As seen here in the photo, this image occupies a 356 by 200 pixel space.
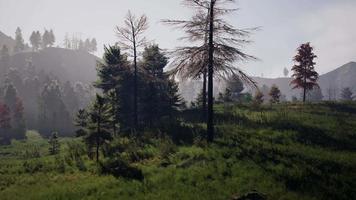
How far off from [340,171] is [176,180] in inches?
281

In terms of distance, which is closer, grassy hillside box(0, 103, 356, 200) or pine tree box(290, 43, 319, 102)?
grassy hillside box(0, 103, 356, 200)

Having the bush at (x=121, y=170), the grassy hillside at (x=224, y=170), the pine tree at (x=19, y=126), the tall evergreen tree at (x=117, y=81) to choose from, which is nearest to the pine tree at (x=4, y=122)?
the pine tree at (x=19, y=126)

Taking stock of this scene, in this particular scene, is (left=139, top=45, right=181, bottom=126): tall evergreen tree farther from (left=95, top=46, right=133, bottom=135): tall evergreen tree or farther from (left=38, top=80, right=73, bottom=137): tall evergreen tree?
(left=38, top=80, right=73, bottom=137): tall evergreen tree

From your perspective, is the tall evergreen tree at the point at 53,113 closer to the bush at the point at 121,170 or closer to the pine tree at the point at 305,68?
the pine tree at the point at 305,68

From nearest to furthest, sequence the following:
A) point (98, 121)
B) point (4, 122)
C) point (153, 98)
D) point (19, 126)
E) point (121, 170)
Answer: point (121, 170) → point (98, 121) → point (153, 98) → point (4, 122) → point (19, 126)

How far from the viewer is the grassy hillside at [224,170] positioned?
13.9 meters

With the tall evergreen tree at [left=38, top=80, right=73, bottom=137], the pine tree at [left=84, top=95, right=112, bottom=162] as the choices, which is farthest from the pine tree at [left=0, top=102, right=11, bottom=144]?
the pine tree at [left=84, top=95, right=112, bottom=162]

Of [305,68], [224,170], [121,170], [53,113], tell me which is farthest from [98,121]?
[53,113]

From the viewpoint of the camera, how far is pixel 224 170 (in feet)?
52.9

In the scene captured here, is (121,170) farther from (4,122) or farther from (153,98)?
(4,122)

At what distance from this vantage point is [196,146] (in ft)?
70.5

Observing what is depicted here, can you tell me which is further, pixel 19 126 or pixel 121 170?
pixel 19 126

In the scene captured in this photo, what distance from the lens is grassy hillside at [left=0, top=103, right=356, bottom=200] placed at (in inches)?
549

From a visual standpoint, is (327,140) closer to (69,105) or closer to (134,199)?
(134,199)
